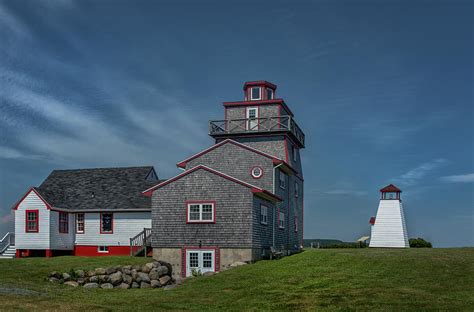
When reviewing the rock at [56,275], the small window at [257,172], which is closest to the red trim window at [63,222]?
the rock at [56,275]

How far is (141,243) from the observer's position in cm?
4334

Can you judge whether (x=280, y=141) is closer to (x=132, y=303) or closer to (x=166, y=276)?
(x=166, y=276)

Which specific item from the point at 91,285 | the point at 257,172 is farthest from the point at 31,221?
the point at 257,172

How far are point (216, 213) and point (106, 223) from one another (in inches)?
510

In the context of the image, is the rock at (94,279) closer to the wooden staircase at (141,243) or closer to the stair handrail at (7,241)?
the wooden staircase at (141,243)

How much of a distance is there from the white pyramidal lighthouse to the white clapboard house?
19.3 metres

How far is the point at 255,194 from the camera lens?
36.4m

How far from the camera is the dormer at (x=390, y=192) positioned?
47062mm

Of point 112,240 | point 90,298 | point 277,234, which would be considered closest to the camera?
point 90,298

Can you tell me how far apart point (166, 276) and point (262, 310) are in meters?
13.9

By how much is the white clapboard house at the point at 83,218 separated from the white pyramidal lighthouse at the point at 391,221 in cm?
1927

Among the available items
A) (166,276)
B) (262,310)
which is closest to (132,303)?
(262,310)

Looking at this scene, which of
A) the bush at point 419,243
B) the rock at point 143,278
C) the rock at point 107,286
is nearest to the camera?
the rock at point 107,286

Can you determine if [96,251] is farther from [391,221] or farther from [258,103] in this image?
[391,221]
